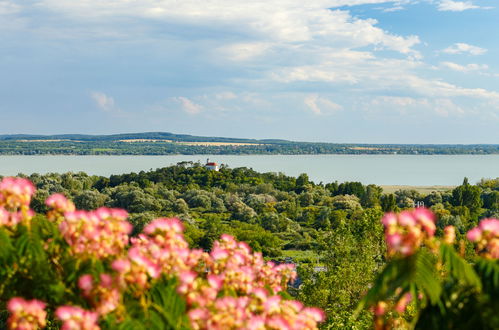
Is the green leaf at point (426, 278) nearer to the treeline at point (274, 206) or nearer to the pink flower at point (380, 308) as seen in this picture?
the pink flower at point (380, 308)

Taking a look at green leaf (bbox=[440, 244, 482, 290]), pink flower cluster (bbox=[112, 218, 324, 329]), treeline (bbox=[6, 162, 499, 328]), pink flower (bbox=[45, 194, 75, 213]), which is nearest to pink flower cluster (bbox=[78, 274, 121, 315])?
pink flower cluster (bbox=[112, 218, 324, 329])

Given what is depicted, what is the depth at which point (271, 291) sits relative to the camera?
584 cm

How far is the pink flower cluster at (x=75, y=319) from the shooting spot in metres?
3.97

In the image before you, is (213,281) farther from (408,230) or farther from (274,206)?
(274,206)

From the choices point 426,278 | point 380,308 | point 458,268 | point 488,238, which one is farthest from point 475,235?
point 380,308

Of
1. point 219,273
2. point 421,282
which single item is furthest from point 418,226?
point 219,273

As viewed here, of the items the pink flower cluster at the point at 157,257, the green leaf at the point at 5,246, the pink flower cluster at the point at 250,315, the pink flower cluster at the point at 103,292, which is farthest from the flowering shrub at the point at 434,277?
the green leaf at the point at 5,246

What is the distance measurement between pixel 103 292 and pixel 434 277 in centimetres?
250

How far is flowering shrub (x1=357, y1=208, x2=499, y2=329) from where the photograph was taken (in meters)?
3.87

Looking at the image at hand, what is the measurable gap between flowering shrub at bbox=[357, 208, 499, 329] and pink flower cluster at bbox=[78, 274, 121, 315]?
1.85 m

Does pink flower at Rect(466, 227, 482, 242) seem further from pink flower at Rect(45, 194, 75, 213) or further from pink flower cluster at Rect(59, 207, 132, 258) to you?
pink flower at Rect(45, 194, 75, 213)

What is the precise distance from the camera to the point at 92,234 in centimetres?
454

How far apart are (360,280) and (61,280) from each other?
2678 centimetres

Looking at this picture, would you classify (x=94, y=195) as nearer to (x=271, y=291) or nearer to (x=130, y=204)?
(x=130, y=204)
